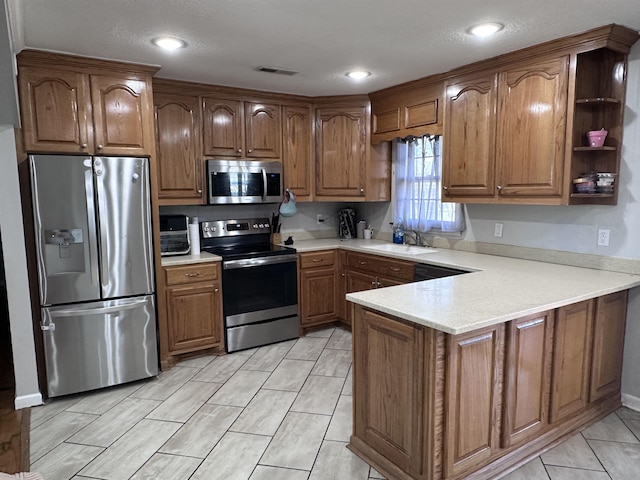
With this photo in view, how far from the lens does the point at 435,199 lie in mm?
4070

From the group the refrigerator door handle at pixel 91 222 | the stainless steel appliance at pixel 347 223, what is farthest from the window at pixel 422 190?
the refrigerator door handle at pixel 91 222

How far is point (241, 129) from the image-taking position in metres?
4.04

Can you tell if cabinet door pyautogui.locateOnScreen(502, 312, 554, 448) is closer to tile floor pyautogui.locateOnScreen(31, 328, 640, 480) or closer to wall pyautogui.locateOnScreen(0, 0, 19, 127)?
tile floor pyautogui.locateOnScreen(31, 328, 640, 480)

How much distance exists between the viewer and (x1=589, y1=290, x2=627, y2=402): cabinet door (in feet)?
8.48

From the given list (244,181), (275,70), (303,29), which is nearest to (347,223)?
(244,181)

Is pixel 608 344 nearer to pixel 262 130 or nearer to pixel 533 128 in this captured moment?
pixel 533 128

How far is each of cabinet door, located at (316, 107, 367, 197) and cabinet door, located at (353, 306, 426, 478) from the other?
2.31 meters

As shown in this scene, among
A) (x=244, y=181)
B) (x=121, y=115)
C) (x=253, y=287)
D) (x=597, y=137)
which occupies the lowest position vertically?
(x=253, y=287)

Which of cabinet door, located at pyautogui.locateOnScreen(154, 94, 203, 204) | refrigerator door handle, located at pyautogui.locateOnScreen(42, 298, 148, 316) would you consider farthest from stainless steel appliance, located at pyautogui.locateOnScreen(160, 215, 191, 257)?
refrigerator door handle, located at pyautogui.locateOnScreen(42, 298, 148, 316)

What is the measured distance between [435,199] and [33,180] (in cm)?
314

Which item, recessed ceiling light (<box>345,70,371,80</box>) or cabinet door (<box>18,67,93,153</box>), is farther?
recessed ceiling light (<box>345,70,371,80</box>)

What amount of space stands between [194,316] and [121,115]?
1624mm

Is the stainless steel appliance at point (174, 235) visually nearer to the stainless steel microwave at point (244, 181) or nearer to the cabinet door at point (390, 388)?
the stainless steel microwave at point (244, 181)

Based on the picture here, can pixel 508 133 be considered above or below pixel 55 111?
below
